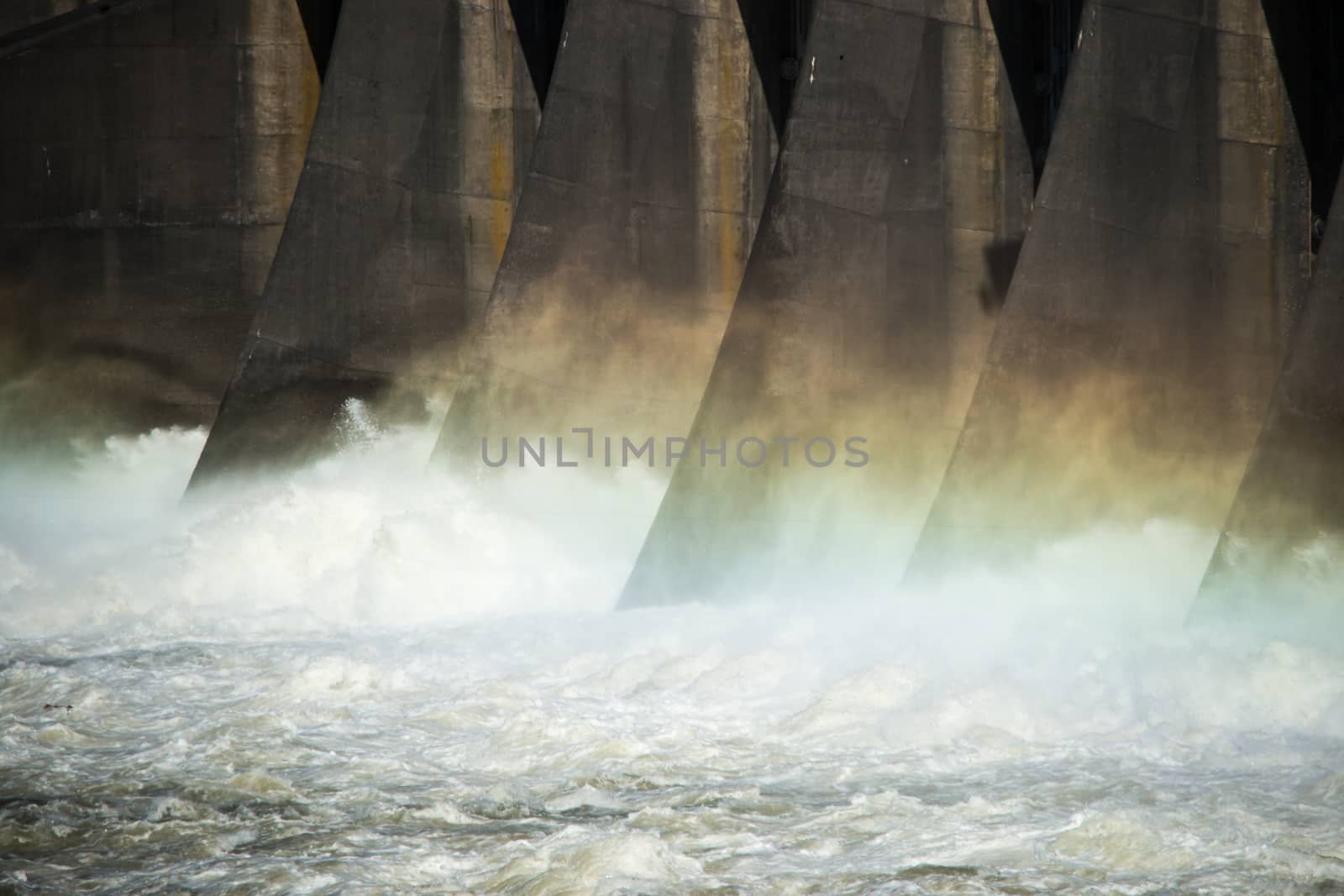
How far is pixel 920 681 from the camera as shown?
7.20 m

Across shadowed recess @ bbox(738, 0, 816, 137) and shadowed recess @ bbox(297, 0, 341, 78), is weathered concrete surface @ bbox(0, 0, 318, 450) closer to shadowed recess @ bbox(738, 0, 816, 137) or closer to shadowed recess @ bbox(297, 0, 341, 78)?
shadowed recess @ bbox(297, 0, 341, 78)

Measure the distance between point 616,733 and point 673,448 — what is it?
4718 millimetres

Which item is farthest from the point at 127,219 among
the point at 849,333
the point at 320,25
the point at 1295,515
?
→ the point at 1295,515

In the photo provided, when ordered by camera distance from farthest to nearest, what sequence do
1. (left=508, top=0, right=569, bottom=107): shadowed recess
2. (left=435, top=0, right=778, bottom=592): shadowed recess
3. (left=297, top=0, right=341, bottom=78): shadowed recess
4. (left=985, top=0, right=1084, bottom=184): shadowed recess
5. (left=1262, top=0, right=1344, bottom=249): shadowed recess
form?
(left=297, top=0, right=341, bottom=78): shadowed recess < (left=508, top=0, right=569, bottom=107): shadowed recess < (left=435, top=0, right=778, bottom=592): shadowed recess < (left=985, top=0, right=1084, bottom=184): shadowed recess < (left=1262, top=0, right=1344, bottom=249): shadowed recess

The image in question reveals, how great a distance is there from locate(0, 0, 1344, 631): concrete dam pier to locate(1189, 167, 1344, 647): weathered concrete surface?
0.8 inches

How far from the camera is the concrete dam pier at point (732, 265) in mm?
8742

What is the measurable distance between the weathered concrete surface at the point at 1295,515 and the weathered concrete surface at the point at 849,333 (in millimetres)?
2577

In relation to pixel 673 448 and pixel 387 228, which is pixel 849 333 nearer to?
pixel 673 448

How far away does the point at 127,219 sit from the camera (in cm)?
1342

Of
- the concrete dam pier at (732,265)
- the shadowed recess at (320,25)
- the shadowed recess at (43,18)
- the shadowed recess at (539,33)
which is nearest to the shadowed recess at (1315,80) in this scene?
the concrete dam pier at (732,265)

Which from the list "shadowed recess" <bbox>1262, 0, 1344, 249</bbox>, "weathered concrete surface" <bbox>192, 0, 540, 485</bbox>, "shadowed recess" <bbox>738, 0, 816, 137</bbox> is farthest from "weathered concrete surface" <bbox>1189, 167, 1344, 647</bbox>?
"weathered concrete surface" <bbox>192, 0, 540, 485</bbox>

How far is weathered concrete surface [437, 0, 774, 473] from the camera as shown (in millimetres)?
11141

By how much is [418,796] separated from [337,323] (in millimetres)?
6927

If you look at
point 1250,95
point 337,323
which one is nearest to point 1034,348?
point 1250,95
